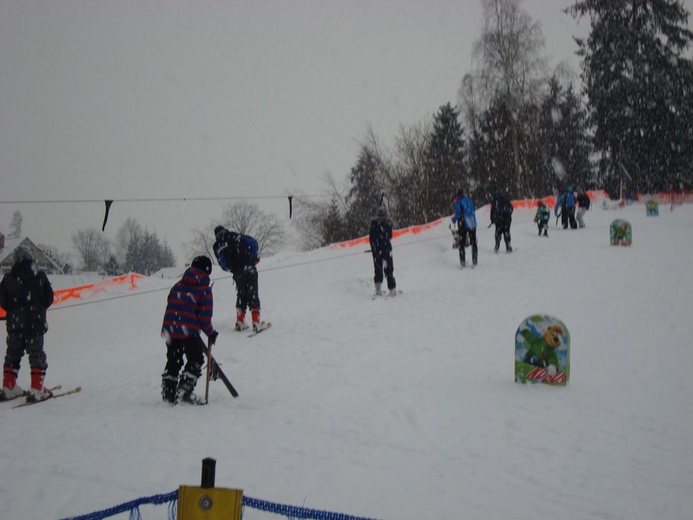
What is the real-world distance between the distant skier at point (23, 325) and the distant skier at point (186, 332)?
6.14 ft

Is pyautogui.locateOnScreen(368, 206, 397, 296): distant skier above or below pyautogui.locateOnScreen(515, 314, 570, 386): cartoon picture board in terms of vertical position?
above

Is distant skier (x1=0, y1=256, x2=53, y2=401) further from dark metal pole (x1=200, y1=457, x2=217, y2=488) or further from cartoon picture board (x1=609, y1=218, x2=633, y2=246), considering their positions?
cartoon picture board (x1=609, y1=218, x2=633, y2=246)

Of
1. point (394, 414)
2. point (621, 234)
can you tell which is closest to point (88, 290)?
point (394, 414)

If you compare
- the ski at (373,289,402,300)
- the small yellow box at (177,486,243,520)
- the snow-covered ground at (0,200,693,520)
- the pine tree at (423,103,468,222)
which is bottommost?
the snow-covered ground at (0,200,693,520)

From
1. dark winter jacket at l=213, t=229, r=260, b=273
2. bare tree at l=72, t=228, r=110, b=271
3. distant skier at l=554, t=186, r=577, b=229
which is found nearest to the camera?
dark winter jacket at l=213, t=229, r=260, b=273

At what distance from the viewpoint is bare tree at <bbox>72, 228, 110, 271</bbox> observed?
80688 mm

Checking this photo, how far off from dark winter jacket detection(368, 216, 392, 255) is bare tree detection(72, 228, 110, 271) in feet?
260

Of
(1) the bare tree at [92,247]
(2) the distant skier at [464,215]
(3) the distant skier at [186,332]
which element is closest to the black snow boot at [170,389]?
(3) the distant skier at [186,332]

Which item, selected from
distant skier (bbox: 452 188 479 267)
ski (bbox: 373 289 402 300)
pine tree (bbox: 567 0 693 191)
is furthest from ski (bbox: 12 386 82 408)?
pine tree (bbox: 567 0 693 191)

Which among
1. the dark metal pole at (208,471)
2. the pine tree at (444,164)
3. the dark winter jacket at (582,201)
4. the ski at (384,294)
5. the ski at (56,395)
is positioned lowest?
the ski at (56,395)

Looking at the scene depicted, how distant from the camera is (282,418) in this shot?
4719 millimetres

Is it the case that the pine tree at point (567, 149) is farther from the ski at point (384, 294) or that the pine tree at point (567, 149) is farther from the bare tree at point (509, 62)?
the ski at point (384, 294)

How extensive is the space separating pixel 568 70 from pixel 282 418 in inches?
1276

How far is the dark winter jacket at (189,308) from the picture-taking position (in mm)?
5285
